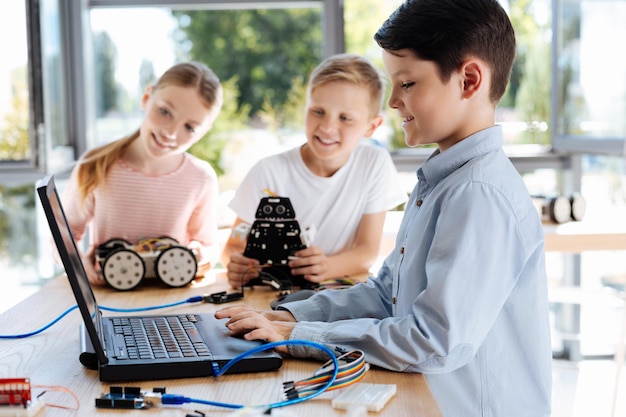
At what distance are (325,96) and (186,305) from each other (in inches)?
28.9

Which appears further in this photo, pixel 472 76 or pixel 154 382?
pixel 472 76

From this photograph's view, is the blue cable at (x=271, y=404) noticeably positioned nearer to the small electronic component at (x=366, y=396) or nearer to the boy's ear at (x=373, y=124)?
the small electronic component at (x=366, y=396)

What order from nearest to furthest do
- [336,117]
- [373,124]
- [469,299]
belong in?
[469,299]
[336,117]
[373,124]

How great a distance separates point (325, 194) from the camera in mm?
2178

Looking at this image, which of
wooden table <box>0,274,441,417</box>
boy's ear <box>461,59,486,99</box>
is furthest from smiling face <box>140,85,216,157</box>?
boy's ear <box>461,59,486,99</box>

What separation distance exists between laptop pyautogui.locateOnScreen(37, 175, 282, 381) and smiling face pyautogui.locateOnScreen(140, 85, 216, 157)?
78cm

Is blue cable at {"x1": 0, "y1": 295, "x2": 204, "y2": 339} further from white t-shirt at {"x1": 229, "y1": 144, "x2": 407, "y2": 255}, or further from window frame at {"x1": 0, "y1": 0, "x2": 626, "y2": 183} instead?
window frame at {"x1": 0, "y1": 0, "x2": 626, "y2": 183}

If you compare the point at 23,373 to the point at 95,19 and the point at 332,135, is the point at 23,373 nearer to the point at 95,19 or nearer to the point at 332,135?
the point at 332,135

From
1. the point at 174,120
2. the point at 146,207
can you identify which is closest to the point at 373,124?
the point at 174,120

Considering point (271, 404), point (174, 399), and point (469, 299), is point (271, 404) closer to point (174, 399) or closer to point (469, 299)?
point (174, 399)

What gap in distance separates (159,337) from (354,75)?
1076 mm

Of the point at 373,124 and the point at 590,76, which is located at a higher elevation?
the point at 590,76

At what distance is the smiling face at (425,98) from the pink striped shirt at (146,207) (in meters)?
1.11

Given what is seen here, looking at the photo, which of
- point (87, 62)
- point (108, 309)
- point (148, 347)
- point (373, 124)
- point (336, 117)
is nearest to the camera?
point (148, 347)
